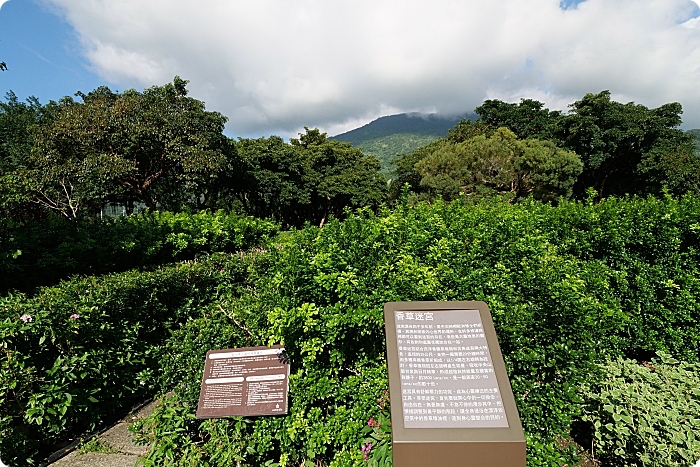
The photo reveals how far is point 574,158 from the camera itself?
19.7 metres

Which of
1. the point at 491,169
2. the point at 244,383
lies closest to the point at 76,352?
the point at 244,383

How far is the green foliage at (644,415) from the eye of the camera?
2742 millimetres

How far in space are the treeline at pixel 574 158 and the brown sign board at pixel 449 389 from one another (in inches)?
569

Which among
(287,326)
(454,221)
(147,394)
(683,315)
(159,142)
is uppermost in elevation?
(159,142)

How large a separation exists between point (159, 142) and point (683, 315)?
16.0m

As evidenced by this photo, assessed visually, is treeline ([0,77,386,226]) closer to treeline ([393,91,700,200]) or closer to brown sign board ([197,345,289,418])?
treeline ([393,91,700,200])

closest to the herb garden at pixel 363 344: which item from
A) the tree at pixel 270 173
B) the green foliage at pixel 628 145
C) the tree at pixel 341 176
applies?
the tree at pixel 270 173

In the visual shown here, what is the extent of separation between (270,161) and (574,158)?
16.1 m

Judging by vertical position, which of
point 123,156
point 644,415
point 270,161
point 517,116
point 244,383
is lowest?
point 644,415

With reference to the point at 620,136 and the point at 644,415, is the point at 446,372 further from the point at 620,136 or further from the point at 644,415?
the point at 620,136

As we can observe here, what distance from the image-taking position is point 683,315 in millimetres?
4430

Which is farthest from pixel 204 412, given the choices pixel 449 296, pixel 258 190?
pixel 258 190

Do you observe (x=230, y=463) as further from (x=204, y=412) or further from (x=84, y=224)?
(x=84, y=224)

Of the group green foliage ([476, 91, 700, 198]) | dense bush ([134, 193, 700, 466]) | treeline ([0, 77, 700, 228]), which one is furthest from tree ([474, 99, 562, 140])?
dense bush ([134, 193, 700, 466])
